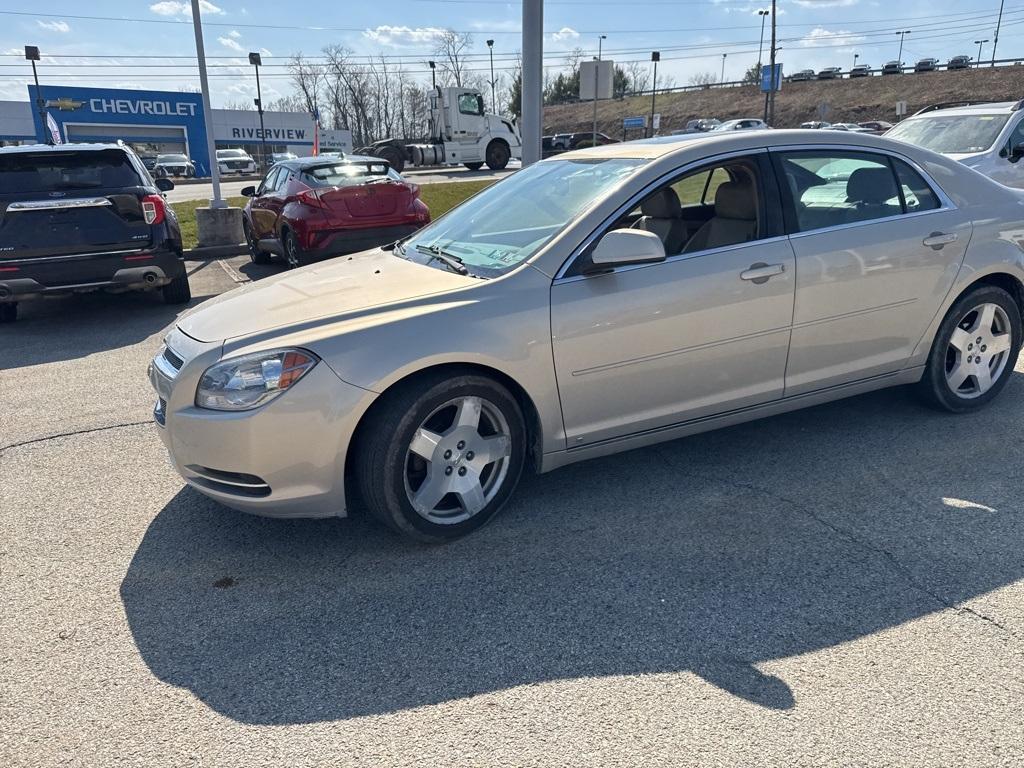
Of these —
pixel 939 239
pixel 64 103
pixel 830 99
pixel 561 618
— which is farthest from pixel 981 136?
pixel 830 99

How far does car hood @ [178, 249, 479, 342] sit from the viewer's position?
3.34 metres

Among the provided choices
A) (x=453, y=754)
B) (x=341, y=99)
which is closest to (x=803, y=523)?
(x=453, y=754)

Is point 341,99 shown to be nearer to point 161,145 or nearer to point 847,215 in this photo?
point 161,145

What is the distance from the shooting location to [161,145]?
6062 cm

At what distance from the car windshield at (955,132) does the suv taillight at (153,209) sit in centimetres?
898

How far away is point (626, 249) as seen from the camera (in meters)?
3.41

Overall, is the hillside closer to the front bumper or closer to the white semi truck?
the white semi truck

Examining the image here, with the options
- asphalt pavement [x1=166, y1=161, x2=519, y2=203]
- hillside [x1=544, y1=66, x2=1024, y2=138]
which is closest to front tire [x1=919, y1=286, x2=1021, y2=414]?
asphalt pavement [x1=166, y1=161, x2=519, y2=203]

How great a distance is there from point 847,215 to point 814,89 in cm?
8357

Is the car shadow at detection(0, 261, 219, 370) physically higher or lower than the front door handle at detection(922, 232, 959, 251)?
lower

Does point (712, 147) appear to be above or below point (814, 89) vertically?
below

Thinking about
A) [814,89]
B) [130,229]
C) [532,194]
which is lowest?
[130,229]

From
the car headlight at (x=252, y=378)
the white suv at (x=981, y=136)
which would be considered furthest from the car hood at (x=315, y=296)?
the white suv at (x=981, y=136)

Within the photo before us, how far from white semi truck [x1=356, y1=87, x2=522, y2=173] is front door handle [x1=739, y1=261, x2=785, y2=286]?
1161 inches
